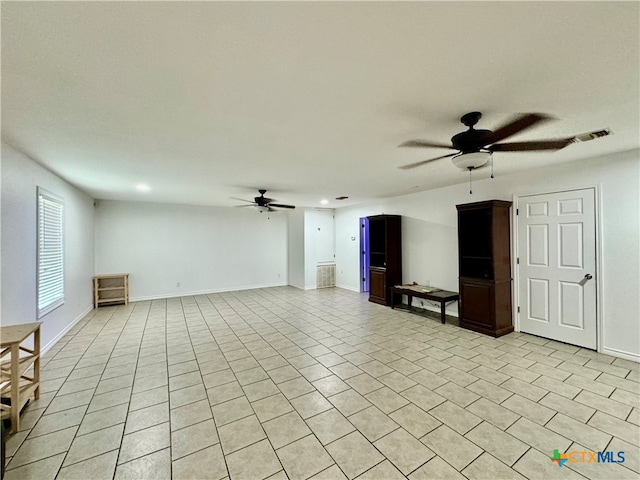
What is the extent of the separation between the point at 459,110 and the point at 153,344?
15.3ft

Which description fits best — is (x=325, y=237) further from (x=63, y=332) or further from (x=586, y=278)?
(x=63, y=332)

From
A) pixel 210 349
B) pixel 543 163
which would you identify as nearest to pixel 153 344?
pixel 210 349

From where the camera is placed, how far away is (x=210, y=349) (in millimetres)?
3619

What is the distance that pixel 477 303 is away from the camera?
420 cm

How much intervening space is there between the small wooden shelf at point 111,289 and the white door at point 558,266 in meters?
7.97

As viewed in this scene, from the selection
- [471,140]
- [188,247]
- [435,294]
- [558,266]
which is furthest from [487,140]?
[188,247]

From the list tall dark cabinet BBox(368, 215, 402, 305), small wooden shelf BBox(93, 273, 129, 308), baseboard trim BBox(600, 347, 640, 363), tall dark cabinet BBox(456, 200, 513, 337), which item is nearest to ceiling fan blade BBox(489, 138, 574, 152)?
tall dark cabinet BBox(456, 200, 513, 337)

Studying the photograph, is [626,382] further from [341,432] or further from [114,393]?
[114,393]

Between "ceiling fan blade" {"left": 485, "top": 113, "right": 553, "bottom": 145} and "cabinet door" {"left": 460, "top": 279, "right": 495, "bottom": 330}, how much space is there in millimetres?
2582

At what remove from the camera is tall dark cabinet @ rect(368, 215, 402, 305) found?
5859 mm

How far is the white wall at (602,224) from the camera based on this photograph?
3.13m

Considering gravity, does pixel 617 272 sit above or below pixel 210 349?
above

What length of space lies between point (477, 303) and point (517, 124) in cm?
292

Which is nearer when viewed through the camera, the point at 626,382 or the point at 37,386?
the point at 37,386
